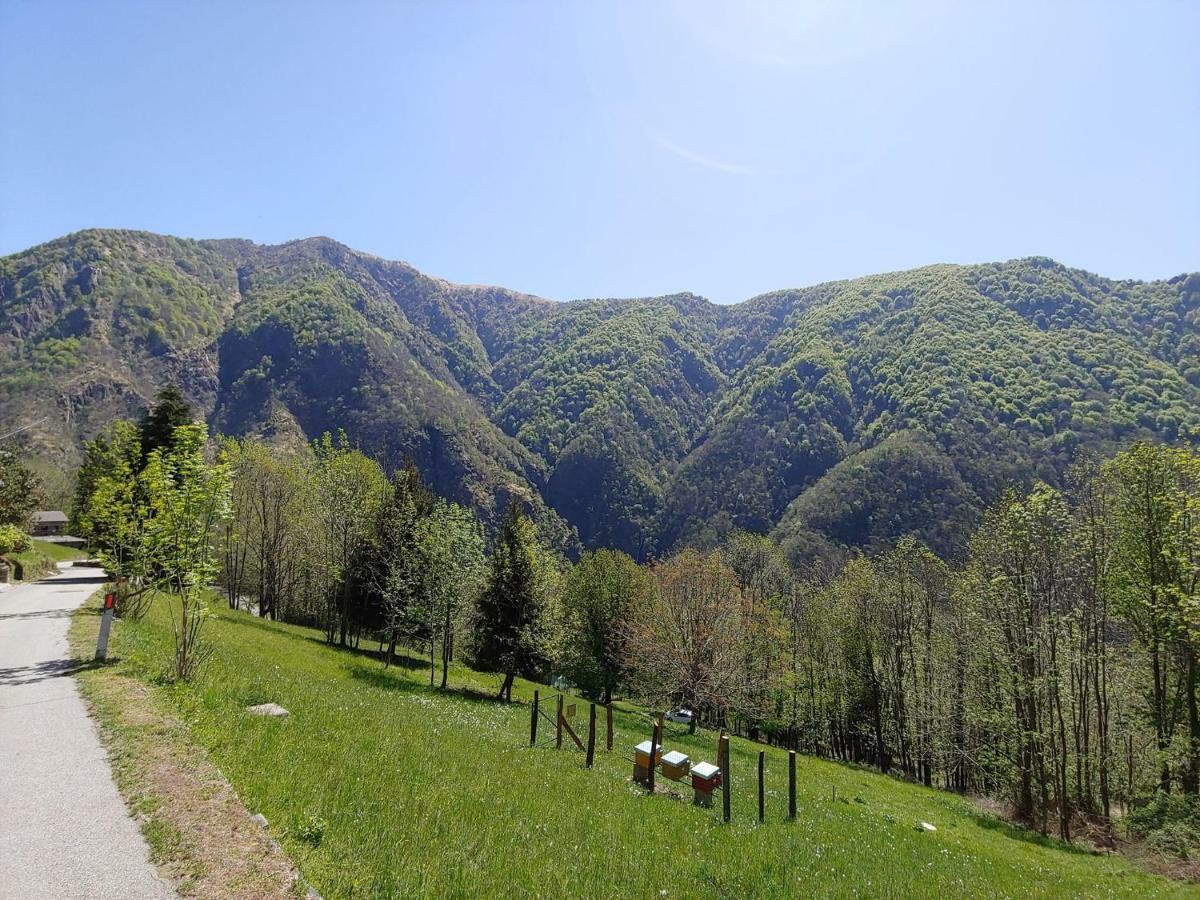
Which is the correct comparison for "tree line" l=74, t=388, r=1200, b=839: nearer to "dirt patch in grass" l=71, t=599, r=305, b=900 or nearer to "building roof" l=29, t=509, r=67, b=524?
"dirt patch in grass" l=71, t=599, r=305, b=900

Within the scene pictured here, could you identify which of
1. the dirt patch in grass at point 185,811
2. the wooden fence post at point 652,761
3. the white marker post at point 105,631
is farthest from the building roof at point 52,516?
the wooden fence post at point 652,761

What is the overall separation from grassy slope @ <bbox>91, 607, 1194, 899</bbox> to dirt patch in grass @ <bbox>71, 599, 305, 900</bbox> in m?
0.31

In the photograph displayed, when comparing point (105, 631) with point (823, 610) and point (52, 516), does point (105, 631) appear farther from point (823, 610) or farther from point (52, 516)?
point (52, 516)

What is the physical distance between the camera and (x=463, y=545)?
32.3m

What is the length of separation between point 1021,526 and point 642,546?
572ft

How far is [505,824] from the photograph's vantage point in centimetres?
873

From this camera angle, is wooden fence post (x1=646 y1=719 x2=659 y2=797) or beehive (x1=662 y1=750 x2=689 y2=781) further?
beehive (x1=662 y1=750 x2=689 y2=781)

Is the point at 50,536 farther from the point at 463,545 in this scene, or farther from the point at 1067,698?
the point at 1067,698

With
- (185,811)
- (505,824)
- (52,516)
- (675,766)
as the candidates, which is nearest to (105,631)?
(185,811)

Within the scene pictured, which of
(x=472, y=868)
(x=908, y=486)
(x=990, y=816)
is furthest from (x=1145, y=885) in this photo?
(x=908, y=486)

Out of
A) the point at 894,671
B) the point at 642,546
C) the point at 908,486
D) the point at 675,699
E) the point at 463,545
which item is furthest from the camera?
the point at 642,546

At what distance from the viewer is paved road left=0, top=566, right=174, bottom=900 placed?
Answer: 5.33m

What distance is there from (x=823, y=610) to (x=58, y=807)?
175 feet

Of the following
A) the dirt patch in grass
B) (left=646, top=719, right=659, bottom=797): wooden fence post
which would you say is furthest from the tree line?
(left=646, top=719, right=659, bottom=797): wooden fence post
